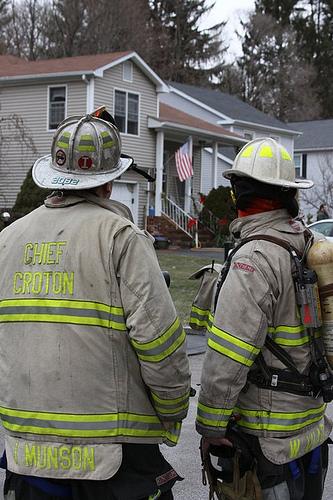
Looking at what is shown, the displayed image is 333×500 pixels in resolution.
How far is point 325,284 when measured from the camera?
8.73ft

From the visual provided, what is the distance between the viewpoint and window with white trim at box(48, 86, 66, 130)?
83.4 ft

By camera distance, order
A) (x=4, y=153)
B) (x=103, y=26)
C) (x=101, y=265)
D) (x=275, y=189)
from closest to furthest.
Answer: (x=101, y=265) → (x=275, y=189) → (x=4, y=153) → (x=103, y=26)

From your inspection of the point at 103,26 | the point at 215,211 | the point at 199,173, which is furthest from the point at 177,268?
the point at 103,26

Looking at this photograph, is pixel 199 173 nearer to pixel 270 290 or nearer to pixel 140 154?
pixel 140 154

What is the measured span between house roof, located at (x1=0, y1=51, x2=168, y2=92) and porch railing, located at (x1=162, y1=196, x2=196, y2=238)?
14.3ft

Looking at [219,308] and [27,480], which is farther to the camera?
[219,308]

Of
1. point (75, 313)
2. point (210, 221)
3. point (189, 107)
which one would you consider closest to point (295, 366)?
point (75, 313)

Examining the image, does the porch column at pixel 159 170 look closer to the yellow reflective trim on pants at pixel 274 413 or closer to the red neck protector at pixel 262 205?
the red neck protector at pixel 262 205

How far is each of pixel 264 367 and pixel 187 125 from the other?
2589 cm

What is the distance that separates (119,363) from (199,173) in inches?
1158

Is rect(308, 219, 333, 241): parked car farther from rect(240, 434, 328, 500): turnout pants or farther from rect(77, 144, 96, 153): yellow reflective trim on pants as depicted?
rect(77, 144, 96, 153): yellow reflective trim on pants

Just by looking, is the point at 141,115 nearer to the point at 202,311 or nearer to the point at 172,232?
the point at 172,232

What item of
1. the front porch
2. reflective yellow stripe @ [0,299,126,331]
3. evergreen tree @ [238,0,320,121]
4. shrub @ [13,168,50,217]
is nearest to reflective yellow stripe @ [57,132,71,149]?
reflective yellow stripe @ [0,299,126,331]

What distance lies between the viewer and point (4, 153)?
26391 millimetres
